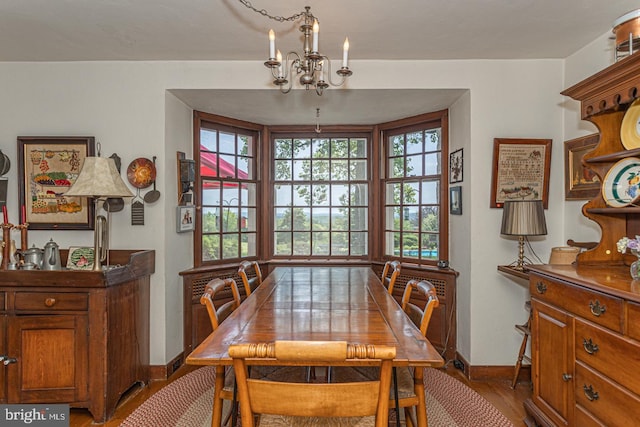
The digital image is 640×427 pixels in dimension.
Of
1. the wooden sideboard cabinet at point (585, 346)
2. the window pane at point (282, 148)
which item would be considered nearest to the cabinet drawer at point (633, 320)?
the wooden sideboard cabinet at point (585, 346)

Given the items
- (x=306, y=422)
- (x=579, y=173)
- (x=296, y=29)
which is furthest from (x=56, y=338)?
(x=579, y=173)

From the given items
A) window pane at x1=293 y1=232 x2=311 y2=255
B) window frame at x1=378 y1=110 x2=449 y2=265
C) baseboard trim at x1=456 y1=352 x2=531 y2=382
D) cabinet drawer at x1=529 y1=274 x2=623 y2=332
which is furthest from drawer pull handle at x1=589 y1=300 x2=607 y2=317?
window pane at x1=293 y1=232 x2=311 y2=255

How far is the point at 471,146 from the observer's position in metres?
3.02

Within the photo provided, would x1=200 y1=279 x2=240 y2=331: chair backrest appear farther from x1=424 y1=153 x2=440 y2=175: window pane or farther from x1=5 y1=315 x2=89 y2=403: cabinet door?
x1=424 y1=153 x2=440 y2=175: window pane

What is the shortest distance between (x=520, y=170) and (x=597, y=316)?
5.05 ft

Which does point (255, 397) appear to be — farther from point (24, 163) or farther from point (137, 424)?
point (24, 163)

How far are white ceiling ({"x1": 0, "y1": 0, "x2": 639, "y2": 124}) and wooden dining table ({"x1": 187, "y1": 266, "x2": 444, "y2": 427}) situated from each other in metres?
1.65

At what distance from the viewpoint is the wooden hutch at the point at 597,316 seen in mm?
1557

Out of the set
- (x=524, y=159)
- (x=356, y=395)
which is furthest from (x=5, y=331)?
(x=524, y=159)

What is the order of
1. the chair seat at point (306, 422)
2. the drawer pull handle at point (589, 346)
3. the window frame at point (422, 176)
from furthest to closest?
the window frame at point (422, 176) → the drawer pull handle at point (589, 346) → the chair seat at point (306, 422)

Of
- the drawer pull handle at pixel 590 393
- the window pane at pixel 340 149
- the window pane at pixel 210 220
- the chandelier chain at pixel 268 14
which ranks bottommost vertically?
the drawer pull handle at pixel 590 393

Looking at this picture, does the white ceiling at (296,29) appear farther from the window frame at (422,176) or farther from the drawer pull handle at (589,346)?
the drawer pull handle at (589,346)

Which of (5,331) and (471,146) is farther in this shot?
(471,146)

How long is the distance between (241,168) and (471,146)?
223 centimetres
